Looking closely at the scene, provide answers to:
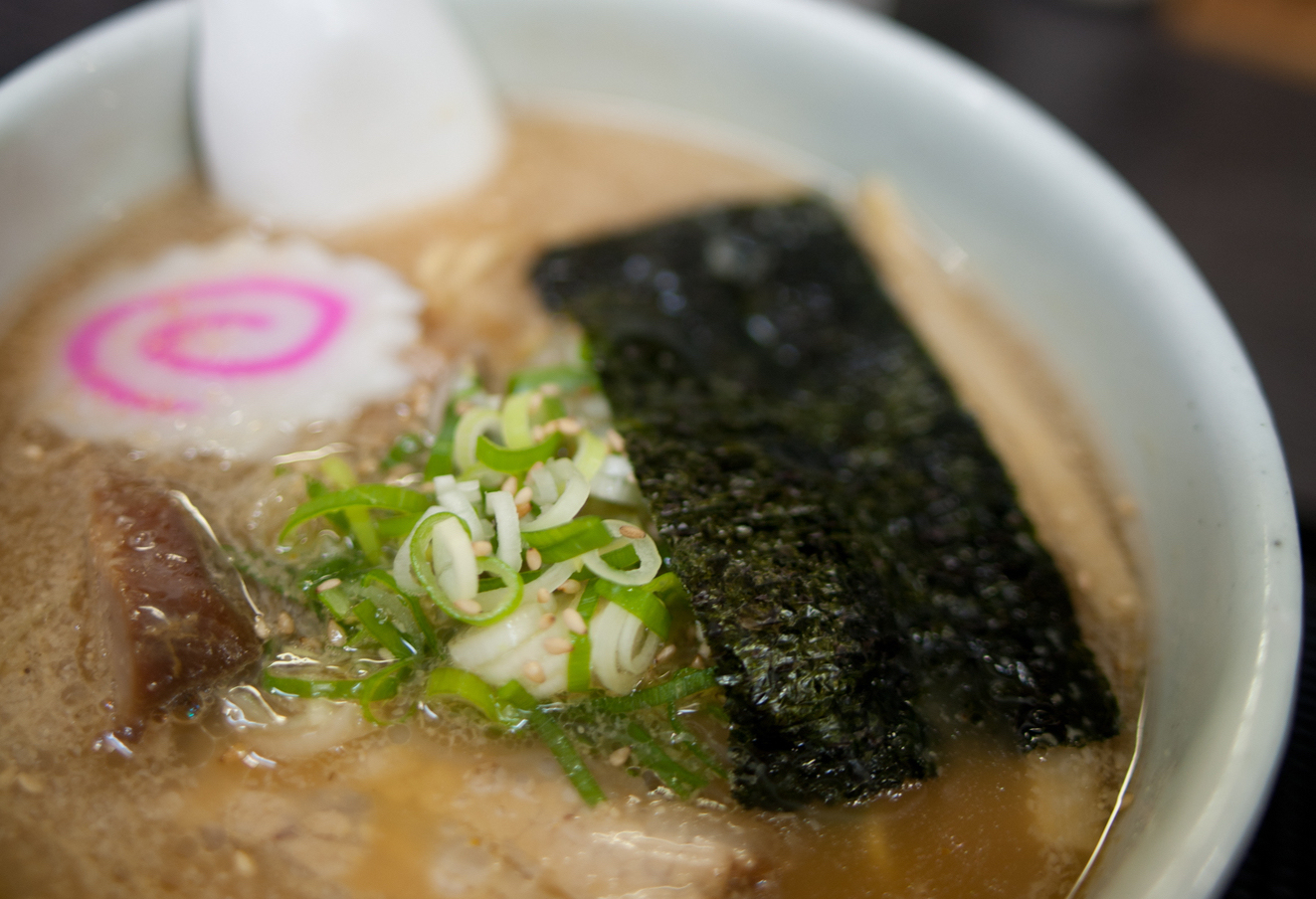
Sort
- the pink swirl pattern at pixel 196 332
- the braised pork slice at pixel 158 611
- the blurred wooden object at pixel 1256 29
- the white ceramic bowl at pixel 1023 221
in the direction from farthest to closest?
the blurred wooden object at pixel 1256 29 < the pink swirl pattern at pixel 196 332 < the braised pork slice at pixel 158 611 < the white ceramic bowl at pixel 1023 221

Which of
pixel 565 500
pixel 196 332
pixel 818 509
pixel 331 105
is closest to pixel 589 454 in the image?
pixel 565 500

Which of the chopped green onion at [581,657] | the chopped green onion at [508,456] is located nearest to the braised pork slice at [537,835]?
the chopped green onion at [581,657]

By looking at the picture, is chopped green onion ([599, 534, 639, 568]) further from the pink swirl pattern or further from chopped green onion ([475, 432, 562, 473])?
the pink swirl pattern

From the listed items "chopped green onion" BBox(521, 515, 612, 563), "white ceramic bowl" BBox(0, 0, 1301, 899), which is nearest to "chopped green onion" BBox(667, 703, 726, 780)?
"chopped green onion" BBox(521, 515, 612, 563)

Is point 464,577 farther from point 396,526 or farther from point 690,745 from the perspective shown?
point 690,745

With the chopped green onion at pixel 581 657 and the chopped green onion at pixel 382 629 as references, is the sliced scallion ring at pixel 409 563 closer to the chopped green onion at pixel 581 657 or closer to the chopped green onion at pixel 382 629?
the chopped green onion at pixel 382 629

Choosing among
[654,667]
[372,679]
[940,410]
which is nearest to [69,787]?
[372,679]

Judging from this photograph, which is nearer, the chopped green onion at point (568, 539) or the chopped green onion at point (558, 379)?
the chopped green onion at point (568, 539)
